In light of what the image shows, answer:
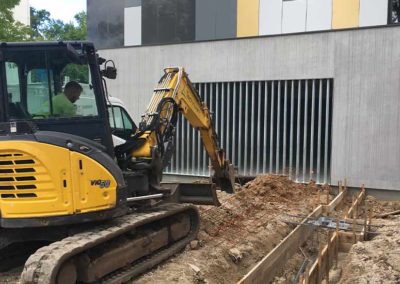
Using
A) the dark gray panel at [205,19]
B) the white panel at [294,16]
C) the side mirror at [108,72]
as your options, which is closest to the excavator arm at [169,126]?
the side mirror at [108,72]

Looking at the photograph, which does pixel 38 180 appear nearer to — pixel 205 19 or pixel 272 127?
pixel 272 127

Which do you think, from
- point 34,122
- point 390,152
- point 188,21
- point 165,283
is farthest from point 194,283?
point 188,21

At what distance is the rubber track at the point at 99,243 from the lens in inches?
187

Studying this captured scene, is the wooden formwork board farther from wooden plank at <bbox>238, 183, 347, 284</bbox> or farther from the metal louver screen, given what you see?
the metal louver screen

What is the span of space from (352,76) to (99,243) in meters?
9.02

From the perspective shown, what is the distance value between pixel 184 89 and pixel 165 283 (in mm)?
3137

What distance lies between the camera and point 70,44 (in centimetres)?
574

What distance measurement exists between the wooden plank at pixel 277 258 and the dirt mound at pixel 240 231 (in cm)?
50

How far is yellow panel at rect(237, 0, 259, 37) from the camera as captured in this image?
45.9 feet

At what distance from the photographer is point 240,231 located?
8594 millimetres

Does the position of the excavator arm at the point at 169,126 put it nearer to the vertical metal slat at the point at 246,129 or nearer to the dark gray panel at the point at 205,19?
the vertical metal slat at the point at 246,129

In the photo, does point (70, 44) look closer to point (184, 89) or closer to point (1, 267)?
point (184, 89)

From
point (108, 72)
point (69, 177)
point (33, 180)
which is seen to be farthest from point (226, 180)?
point (33, 180)

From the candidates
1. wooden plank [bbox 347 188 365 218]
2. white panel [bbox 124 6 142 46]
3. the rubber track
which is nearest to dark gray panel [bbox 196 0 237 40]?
white panel [bbox 124 6 142 46]
